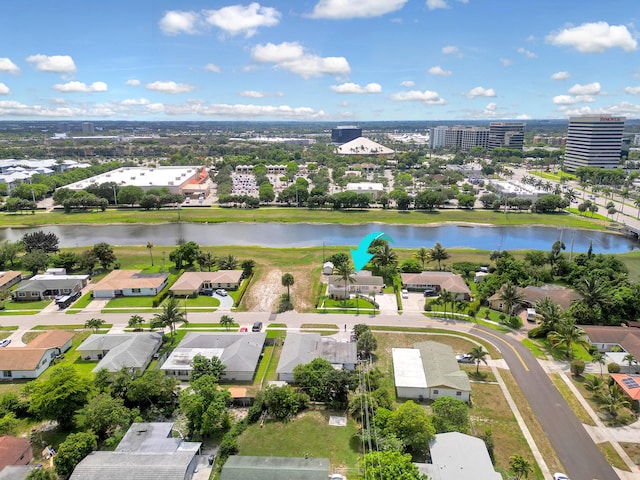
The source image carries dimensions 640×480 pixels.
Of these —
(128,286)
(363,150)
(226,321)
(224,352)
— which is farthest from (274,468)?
(363,150)

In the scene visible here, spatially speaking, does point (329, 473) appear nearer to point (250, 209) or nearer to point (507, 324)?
point (507, 324)

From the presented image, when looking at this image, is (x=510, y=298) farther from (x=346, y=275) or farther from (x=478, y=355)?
(x=346, y=275)

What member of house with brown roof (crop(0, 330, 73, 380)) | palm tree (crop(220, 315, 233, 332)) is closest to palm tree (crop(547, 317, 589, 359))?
palm tree (crop(220, 315, 233, 332))

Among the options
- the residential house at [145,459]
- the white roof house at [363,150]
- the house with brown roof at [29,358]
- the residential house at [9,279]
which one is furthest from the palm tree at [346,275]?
the white roof house at [363,150]

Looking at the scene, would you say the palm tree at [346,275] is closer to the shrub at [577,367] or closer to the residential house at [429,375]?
the residential house at [429,375]

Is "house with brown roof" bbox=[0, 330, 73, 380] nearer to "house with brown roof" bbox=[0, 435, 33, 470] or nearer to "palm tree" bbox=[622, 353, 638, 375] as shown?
"house with brown roof" bbox=[0, 435, 33, 470]

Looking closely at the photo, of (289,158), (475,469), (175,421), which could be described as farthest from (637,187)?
(175,421)
